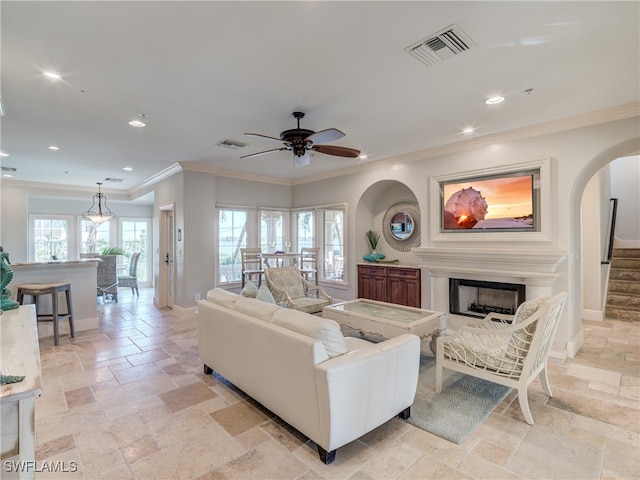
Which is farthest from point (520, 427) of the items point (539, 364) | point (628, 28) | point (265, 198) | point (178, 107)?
point (265, 198)

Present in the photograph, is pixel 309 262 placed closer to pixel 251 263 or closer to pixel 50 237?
pixel 251 263

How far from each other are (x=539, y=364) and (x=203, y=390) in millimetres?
3000

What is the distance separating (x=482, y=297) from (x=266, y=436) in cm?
377

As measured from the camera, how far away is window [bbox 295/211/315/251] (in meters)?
7.34

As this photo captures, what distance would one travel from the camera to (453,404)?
2.81m

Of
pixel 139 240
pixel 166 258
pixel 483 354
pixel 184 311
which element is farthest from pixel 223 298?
pixel 139 240

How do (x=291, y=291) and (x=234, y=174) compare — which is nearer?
(x=291, y=291)

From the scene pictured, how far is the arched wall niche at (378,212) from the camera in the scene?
6.24 meters

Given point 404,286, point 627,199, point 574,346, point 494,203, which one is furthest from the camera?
point 627,199

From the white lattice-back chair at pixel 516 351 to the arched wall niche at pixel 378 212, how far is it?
3.21 metres

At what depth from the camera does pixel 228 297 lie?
3.23m

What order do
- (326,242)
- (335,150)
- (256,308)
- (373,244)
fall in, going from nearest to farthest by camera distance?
(256,308)
(335,150)
(373,244)
(326,242)

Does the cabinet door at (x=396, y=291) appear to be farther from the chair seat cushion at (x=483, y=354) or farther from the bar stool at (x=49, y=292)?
the bar stool at (x=49, y=292)

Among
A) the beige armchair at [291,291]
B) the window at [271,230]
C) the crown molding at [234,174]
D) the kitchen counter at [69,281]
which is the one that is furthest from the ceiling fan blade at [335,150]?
the kitchen counter at [69,281]
